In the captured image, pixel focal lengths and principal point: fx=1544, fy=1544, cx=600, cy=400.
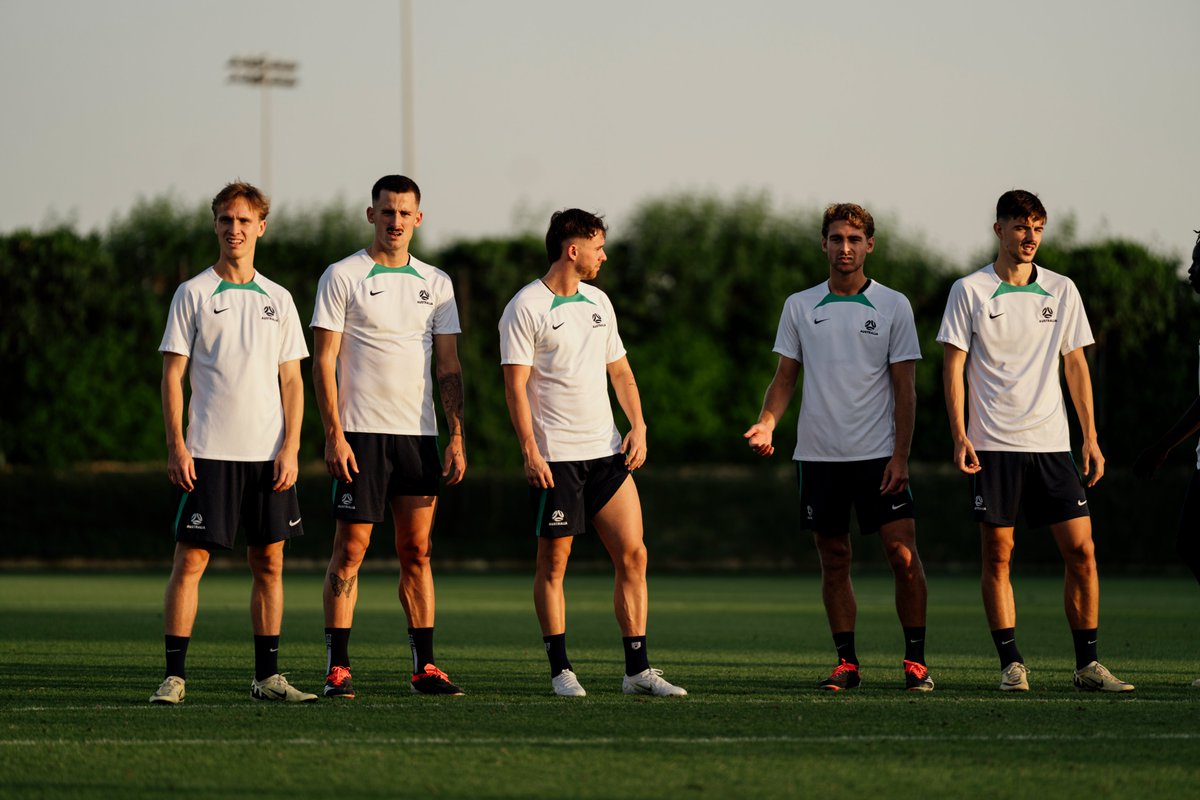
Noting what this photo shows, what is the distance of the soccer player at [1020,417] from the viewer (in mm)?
8031

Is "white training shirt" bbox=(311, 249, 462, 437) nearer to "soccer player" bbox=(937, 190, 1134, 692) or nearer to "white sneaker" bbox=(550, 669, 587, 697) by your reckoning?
"white sneaker" bbox=(550, 669, 587, 697)

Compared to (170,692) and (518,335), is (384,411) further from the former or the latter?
(170,692)

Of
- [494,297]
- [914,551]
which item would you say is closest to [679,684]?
[914,551]

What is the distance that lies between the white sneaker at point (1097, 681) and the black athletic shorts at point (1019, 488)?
78 centimetres

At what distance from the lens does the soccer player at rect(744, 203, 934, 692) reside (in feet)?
26.8

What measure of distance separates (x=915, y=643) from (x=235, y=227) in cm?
409

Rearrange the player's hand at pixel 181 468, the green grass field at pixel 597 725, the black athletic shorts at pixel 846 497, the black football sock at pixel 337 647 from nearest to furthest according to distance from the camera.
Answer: the green grass field at pixel 597 725, the player's hand at pixel 181 468, the black football sock at pixel 337 647, the black athletic shorts at pixel 846 497

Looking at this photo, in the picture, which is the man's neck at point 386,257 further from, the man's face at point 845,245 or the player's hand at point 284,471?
the man's face at point 845,245

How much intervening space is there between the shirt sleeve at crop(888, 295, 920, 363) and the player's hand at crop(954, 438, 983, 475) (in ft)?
1.77

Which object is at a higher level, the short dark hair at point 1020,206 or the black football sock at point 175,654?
the short dark hair at point 1020,206

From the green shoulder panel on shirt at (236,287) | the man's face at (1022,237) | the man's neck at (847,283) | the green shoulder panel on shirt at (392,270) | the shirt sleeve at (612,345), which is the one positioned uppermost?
the man's face at (1022,237)

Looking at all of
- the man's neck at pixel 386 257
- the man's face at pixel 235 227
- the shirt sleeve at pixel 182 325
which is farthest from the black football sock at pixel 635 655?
the man's face at pixel 235 227

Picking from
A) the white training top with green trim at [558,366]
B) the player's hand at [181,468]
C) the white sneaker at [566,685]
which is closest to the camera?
the player's hand at [181,468]

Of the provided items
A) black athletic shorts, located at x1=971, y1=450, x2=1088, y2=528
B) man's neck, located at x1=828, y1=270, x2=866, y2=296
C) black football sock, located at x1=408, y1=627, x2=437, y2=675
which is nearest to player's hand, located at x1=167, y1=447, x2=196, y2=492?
black football sock, located at x1=408, y1=627, x2=437, y2=675
